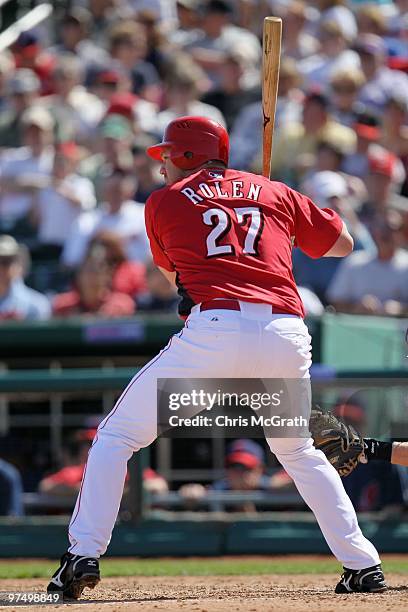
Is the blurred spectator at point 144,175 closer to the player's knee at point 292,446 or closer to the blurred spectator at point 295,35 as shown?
the blurred spectator at point 295,35

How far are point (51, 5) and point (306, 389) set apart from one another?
390 inches

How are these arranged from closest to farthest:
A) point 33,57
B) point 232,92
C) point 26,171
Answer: point 26,171 < point 232,92 < point 33,57

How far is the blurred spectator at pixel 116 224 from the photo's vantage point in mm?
9328

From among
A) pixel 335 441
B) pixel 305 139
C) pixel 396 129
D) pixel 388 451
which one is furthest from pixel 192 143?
pixel 396 129

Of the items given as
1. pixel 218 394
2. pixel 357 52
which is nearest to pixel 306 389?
pixel 218 394

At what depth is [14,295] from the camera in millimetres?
8750

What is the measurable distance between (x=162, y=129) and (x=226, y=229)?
6.73 metres

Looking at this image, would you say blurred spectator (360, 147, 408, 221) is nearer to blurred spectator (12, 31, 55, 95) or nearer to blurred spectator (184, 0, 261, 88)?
blurred spectator (184, 0, 261, 88)

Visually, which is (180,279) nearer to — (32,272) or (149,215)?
(149,215)

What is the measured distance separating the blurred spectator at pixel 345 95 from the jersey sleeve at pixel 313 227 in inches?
243

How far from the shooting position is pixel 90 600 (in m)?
4.37

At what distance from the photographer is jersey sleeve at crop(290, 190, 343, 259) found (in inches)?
176

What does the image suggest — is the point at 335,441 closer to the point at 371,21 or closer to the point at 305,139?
the point at 305,139

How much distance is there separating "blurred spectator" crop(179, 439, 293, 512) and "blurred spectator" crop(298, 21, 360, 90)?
15.8ft
